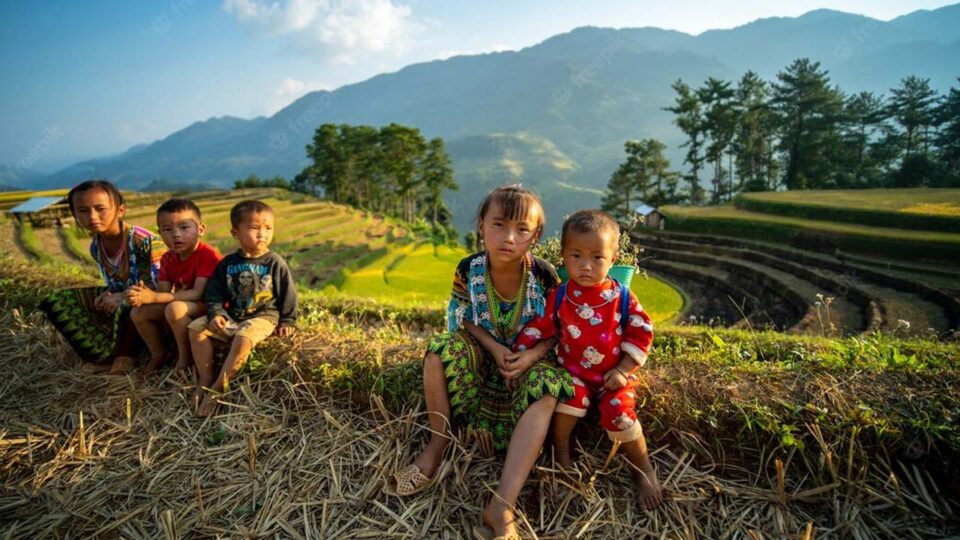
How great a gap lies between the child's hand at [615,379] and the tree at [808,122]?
38859 millimetres

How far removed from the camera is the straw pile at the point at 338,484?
5.90ft

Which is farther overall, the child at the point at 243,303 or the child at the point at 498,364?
the child at the point at 243,303

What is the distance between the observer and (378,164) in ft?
140

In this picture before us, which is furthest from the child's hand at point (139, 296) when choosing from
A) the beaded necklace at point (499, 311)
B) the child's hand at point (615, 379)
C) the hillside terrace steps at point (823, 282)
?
the hillside terrace steps at point (823, 282)

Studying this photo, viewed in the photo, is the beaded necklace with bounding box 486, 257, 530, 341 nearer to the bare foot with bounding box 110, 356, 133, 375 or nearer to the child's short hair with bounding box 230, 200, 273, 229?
the child's short hair with bounding box 230, 200, 273, 229

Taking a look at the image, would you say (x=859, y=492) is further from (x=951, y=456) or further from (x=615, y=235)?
(x=615, y=235)

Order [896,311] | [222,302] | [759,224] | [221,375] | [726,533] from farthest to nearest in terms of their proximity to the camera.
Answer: [759,224] < [896,311] < [222,302] < [221,375] < [726,533]

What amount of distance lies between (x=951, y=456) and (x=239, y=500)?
312 centimetres

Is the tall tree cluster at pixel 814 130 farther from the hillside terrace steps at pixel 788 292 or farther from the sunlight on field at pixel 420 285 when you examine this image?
the sunlight on field at pixel 420 285

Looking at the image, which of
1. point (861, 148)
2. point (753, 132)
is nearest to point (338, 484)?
point (753, 132)

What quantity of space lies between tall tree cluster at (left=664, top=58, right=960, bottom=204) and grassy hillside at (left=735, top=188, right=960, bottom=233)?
671 centimetres

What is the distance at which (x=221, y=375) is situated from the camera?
266cm

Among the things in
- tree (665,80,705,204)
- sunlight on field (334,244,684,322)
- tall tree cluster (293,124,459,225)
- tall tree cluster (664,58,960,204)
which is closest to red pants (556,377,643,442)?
sunlight on field (334,244,684,322)

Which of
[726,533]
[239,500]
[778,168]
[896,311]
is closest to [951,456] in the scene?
[726,533]
